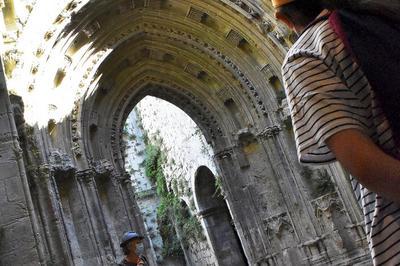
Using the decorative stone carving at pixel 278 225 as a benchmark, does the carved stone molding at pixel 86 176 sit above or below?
above

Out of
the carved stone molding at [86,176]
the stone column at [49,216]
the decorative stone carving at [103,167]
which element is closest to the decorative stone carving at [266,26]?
the decorative stone carving at [103,167]

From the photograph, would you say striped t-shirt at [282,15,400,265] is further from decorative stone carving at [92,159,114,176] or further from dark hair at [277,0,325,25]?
decorative stone carving at [92,159,114,176]

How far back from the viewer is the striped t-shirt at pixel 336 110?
1.06m

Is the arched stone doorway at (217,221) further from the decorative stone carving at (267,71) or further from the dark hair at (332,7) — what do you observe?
the dark hair at (332,7)

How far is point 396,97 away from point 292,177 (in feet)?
33.0

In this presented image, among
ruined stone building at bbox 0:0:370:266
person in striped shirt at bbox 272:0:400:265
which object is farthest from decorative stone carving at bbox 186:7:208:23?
person in striped shirt at bbox 272:0:400:265

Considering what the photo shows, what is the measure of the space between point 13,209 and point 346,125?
3.78 metres

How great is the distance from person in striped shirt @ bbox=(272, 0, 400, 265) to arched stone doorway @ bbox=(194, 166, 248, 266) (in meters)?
13.0

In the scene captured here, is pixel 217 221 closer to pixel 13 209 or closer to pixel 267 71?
pixel 267 71

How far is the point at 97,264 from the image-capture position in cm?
844

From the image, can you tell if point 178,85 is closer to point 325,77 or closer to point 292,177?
point 292,177

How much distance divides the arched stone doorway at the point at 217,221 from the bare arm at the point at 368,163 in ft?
43.0

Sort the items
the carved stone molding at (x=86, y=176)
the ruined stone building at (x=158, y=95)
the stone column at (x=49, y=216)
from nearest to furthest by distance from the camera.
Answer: the stone column at (x=49, y=216)
the ruined stone building at (x=158, y=95)
the carved stone molding at (x=86, y=176)

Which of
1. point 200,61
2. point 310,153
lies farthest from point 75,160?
point 310,153
